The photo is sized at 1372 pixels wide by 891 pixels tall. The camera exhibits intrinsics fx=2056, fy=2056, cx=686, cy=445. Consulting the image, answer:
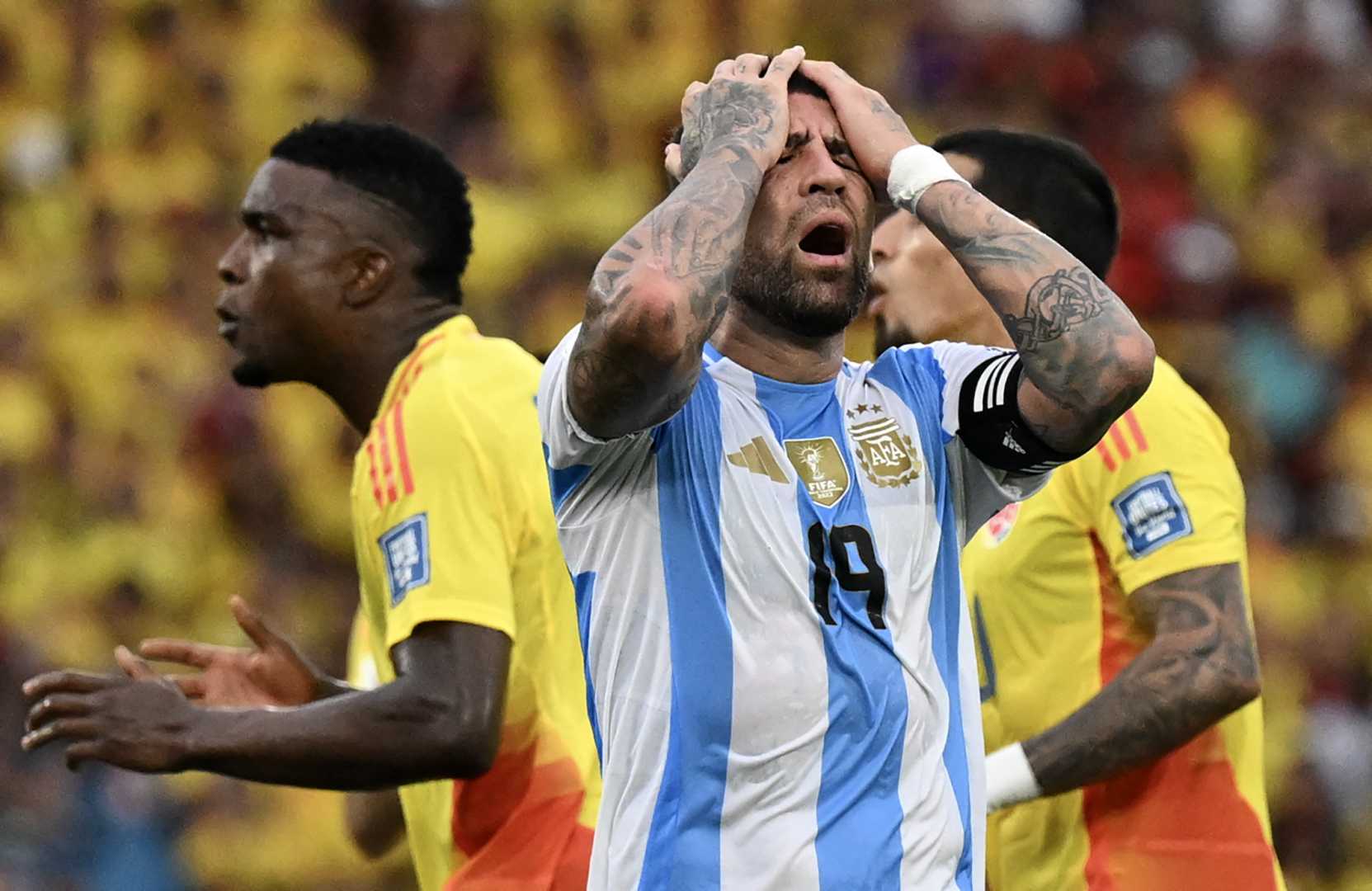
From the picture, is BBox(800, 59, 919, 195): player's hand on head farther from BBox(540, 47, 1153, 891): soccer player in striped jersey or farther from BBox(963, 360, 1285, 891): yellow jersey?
BBox(963, 360, 1285, 891): yellow jersey

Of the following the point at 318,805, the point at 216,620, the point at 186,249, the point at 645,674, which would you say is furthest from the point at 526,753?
the point at 186,249

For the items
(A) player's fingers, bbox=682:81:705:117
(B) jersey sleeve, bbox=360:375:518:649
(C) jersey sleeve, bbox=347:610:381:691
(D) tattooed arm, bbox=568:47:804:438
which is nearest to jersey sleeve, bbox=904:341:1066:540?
(D) tattooed arm, bbox=568:47:804:438

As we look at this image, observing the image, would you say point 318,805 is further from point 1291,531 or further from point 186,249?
point 1291,531

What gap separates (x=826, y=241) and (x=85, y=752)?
5.30 ft

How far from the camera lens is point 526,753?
166 inches

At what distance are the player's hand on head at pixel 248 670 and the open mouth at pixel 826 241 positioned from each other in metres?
1.59

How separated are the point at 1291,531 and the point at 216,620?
17.4ft

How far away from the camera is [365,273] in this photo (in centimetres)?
466

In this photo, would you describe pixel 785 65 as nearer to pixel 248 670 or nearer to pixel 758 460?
pixel 758 460

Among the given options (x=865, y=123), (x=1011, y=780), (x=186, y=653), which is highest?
(x=865, y=123)

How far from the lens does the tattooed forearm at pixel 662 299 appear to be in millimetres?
2873

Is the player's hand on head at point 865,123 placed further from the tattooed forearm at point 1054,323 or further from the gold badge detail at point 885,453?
the gold badge detail at point 885,453

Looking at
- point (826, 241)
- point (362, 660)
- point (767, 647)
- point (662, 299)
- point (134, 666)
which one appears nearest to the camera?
point (662, 299)

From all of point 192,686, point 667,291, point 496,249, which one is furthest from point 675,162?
point 496,249
